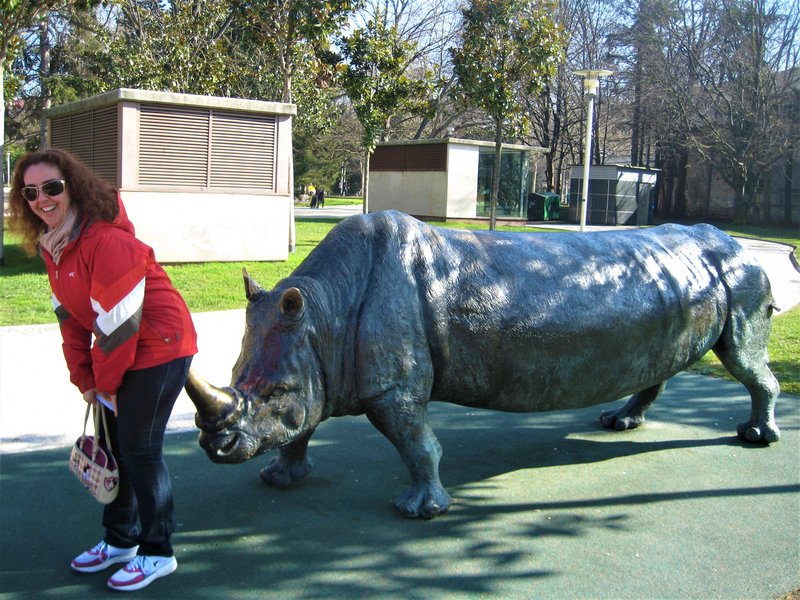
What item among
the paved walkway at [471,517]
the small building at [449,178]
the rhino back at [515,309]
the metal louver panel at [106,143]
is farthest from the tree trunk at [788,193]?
the rhino back at [515,309]

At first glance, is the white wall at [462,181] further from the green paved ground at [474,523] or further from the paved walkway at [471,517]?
the green paved ground at [474,523]

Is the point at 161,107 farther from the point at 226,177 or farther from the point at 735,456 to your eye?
the point at 735,456

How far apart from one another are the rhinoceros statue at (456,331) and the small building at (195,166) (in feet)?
33.7

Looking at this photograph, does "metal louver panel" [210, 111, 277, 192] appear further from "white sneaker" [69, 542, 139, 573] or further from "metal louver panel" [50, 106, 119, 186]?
"white sneaker" [69, 542, 139, 573]

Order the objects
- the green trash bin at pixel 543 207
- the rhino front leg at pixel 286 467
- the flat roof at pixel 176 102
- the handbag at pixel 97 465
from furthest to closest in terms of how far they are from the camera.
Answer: the green trash bin at pixel 543 207
the flat roof at pixel 176 102
the rhino front leg at pixel 286 467
the handbag at pixel 97 465

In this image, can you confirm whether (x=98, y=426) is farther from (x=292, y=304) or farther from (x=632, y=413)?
(x=632, y=413)

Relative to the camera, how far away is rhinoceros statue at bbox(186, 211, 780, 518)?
3.92m

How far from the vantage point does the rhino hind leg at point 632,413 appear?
6168mm

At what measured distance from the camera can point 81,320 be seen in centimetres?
342

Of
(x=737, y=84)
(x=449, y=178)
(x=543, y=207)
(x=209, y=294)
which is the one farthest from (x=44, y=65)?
(x=737, y=84)

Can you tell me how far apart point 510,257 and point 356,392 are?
1.33 meters

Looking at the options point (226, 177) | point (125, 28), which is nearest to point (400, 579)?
point (226, 177)

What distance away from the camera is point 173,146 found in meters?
14.3

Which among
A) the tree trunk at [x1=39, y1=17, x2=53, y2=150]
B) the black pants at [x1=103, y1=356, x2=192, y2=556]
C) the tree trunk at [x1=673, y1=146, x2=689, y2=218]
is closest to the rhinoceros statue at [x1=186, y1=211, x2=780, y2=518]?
the black pants at [x1=103, y1=356, x2=192, y2=556]
